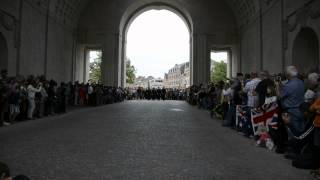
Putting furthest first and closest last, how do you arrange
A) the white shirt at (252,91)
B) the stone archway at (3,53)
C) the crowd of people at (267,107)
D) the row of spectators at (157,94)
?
1. the row of spectators at (157,94)
2. the stone archway at (3,53)
3. the white shirt at (252,91)
4. the crowd of people at (267,107)

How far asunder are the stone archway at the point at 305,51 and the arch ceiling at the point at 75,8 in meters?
9.18

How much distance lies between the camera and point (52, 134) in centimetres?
1141

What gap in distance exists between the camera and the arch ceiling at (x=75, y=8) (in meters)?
33.4

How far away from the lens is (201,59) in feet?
141

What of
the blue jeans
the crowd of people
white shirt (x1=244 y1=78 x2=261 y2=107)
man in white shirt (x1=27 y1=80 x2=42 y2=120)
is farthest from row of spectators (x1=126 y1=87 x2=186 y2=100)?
the blue jeans

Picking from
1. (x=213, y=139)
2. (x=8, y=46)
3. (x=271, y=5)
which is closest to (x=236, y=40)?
(x=271, y=5)

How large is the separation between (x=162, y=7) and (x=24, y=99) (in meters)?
34.3

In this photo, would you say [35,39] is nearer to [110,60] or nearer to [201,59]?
[110,60]

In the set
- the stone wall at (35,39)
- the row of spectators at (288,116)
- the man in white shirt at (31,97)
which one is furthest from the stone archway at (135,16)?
the row of spectators at (288,116)

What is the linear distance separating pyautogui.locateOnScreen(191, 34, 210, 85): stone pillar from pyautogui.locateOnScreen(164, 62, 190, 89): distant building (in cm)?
9078

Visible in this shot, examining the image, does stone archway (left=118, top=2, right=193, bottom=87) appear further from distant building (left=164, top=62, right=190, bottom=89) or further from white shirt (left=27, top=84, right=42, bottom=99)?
distant building (left=164, top=62, right=190, bottom=89)

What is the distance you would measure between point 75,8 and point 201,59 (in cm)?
1368

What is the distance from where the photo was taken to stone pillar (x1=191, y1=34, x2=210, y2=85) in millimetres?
42781

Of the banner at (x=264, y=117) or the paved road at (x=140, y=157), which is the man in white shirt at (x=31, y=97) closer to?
the paved road at (x=140, y=157)
